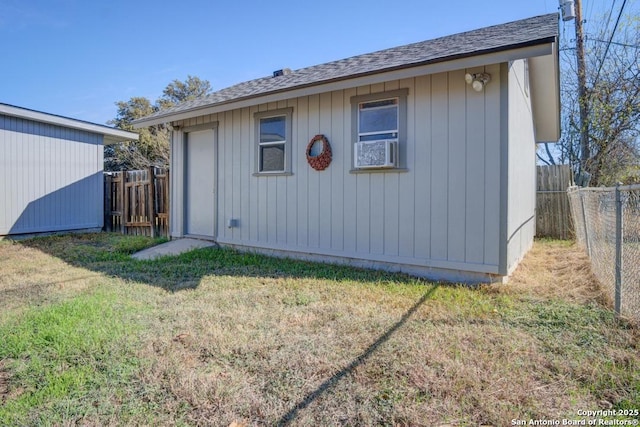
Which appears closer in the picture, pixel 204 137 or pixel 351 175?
pixel 351 175

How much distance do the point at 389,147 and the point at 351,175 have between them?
0.81 m

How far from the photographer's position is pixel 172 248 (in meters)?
7.17

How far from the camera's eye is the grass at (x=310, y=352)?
6.75ft

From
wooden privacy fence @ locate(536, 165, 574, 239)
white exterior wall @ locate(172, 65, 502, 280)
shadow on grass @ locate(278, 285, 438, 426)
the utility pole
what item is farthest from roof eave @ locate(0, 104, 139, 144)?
the utility pole

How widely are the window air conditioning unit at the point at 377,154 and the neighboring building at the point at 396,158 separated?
0.05 ft

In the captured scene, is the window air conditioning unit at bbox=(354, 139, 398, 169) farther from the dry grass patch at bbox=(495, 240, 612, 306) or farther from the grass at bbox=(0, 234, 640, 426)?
the dry grass patch at bbox=(495, 240, 612, 306)

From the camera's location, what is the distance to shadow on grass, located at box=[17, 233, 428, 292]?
5.03m

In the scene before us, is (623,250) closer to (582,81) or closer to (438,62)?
(438,62)

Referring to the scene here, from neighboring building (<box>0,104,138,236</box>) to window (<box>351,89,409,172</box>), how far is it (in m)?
8.30

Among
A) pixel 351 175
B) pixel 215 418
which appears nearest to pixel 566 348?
pixel 215 418

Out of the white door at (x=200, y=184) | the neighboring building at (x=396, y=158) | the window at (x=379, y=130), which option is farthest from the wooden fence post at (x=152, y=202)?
the window at (x=379, y=130)

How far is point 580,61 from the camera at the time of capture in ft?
34.7

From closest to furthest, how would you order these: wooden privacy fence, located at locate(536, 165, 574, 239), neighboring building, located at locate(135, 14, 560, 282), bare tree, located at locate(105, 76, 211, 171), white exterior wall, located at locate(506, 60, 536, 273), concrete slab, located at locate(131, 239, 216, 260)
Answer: neighboring building, located at locate(135, 14, 560, 282), white exterior wall, located at locate(506, 60, 536, 273), concrete slab, located at locate(131, 239, 216, 260), wooden privacy fence, located at locate(536, 165, 574, 239), bare tree, located at locate(105, 76, 211, 171)

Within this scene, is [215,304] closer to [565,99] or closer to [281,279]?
[281,279]
